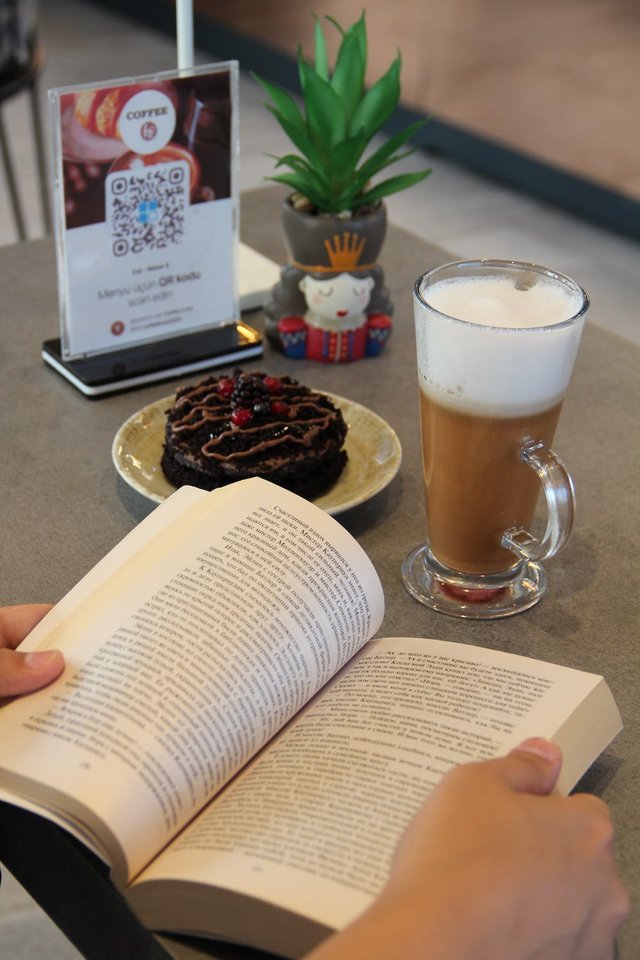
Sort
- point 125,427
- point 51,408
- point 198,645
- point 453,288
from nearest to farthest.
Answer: point 198,645
point 453,288
point 125,427
point 51,408

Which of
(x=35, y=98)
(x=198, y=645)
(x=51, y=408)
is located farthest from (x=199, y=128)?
(x=35, y=98)

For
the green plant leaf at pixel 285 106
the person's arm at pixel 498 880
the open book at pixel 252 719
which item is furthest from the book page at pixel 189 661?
the green plant leaf at pixel 285 106

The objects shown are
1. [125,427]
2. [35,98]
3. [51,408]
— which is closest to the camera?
[125,427]

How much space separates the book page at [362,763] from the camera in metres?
0.54

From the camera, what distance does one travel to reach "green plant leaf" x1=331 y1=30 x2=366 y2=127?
1.09 m

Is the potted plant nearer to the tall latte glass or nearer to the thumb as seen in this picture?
the tall latte glass

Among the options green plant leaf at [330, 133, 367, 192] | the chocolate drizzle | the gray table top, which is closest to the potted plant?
green plant leaf at [330, 133, 367, 192]

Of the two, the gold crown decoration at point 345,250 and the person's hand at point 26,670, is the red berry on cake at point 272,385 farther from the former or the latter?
the person's hand at point 26,670

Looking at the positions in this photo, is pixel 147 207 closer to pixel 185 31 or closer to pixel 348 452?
pixel 185 31

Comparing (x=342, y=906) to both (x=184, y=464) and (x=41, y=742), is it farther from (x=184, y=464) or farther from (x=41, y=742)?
(x=184, y=464)

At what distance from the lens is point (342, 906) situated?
0.52 metres

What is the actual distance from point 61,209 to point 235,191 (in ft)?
0.61

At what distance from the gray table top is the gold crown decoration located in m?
0.11

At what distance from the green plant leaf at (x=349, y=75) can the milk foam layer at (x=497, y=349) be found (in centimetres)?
36
